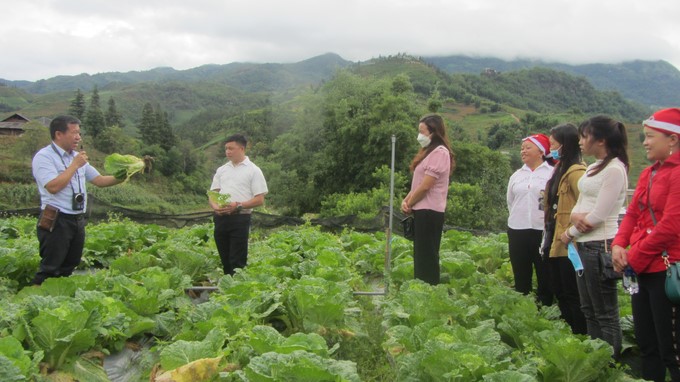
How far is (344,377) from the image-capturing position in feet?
7.53

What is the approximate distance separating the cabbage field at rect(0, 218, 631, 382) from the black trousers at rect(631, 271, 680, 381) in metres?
0.17

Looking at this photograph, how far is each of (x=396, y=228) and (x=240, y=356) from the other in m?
7.78

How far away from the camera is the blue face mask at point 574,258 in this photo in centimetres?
308

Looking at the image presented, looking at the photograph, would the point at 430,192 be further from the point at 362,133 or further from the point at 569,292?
the point at 362,133

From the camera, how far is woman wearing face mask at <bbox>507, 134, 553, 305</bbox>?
393 cm

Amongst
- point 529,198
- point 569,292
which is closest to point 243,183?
point 529,198

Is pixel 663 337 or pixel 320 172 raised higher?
pixel 663 337

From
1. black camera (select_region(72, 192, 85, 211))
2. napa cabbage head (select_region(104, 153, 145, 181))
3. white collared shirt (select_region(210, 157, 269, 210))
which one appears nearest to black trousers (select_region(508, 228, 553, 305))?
white collared shirt (select_region(210, 157, 269, 210))

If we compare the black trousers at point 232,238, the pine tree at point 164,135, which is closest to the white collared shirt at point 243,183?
the black trousers at point 232,238

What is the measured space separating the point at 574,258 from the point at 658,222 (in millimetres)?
747

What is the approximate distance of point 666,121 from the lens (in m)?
2.47

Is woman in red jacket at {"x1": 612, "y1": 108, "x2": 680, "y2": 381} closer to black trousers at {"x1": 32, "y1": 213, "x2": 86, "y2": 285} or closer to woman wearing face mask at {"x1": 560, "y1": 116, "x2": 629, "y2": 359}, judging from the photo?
woman wearing face mask at {"x1": 560, "y1": 116, "x2": 629, "y2": 359}

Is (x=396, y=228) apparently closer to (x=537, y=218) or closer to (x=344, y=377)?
(x=537, y=218)

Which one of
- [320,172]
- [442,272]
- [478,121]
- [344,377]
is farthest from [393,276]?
[478,121]
